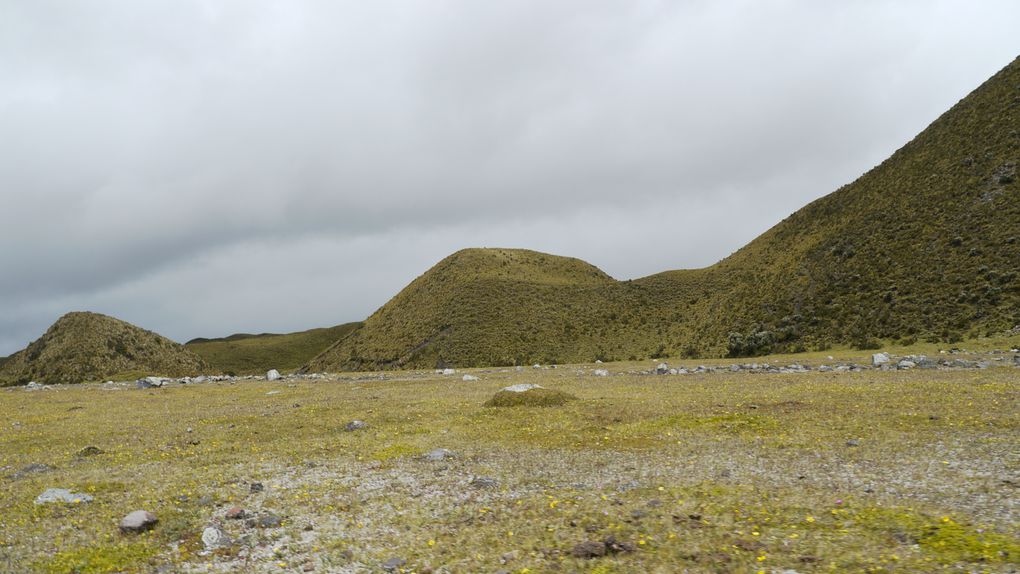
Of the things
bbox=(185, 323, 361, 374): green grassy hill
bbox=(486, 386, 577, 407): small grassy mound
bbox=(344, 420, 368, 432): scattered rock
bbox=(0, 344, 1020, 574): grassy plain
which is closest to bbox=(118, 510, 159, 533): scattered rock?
bbox=(0, 344, 1020, 574): grassy plain

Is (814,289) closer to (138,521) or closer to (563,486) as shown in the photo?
(563,486)

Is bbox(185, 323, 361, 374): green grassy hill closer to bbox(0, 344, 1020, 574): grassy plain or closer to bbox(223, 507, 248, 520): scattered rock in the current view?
bbox(0, 344, 1020, 574): grassy plain

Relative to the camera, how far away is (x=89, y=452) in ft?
77.8

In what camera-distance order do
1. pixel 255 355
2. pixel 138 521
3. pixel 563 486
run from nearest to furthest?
pixel 138 521, pixel 563 486, pixel 255 355

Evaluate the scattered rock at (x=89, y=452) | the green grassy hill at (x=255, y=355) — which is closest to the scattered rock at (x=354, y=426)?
the scattered rock at (x=89, y=452)

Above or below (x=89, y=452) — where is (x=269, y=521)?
below

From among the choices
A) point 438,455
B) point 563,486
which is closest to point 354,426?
point 438,455

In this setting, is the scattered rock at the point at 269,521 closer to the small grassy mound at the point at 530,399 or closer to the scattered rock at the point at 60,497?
the scattered rock at the point at 60,497

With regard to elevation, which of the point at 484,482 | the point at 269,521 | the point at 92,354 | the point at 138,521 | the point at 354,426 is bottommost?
the point at 484,482

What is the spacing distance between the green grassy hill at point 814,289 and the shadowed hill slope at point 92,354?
3707cm

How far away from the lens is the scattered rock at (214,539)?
41.8ft

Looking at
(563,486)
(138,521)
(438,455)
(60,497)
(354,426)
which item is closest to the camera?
(138,521)

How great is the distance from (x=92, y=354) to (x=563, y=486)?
3890 inches

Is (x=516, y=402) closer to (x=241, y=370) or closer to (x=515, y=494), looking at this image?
(x=515, y=494)
